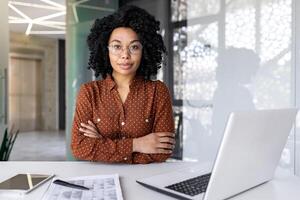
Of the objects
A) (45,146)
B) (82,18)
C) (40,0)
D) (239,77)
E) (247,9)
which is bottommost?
(45,146)

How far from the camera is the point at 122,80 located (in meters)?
1.53

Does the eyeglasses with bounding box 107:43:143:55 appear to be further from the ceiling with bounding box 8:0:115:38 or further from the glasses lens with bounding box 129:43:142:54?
the ceiling with bounding box 8:0:115:38

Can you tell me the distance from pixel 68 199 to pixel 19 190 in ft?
0.56

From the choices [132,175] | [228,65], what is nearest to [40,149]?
[228,65]

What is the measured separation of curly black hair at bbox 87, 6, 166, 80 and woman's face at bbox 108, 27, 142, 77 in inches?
1.4

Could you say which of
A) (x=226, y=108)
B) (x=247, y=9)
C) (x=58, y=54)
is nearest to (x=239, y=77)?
(x=226, y=108)

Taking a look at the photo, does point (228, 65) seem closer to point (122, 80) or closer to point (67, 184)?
point (122, 80)

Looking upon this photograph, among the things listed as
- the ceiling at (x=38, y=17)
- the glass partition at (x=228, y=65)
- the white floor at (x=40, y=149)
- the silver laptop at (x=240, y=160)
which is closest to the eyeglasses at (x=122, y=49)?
the silver laptop at (x=240, y=160)

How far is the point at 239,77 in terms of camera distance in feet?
9.80

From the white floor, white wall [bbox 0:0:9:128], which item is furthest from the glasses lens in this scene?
the white floor

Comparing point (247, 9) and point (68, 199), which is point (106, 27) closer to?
point (68, 199)

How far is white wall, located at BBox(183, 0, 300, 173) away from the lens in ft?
8.76

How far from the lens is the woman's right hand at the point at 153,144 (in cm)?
136

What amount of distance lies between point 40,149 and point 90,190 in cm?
596
